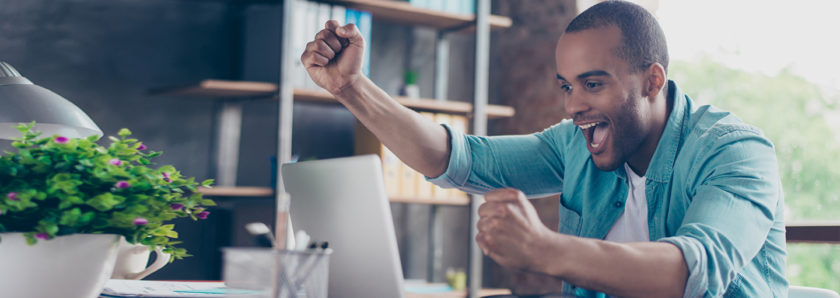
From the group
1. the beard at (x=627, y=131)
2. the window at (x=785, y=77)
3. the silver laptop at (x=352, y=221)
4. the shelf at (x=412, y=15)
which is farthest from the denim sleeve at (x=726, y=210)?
the window at (x=785, y=77)

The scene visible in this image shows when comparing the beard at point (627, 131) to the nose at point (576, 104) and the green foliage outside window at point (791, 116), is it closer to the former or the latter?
the nose at point (576, 104)

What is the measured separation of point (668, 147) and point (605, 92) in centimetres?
15

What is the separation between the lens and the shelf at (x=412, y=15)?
2.96 metres

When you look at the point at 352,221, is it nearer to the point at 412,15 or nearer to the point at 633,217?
the point at 633,217

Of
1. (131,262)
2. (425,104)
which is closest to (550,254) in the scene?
(131,262)

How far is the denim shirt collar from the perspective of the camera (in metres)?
1.41

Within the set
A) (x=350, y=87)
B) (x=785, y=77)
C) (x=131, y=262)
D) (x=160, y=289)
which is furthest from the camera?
(x=785, y=77)

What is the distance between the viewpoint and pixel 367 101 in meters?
1.49

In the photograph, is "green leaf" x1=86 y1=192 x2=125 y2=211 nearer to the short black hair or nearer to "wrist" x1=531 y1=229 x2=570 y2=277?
"wrist" x1=531 y1=229 x2=570 y2=277

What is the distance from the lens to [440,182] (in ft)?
5.53

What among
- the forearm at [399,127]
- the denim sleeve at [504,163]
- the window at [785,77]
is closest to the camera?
the forearm at [399,127]

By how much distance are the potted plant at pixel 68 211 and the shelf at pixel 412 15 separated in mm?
1960

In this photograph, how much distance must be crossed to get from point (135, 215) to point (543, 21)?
271 centimetres

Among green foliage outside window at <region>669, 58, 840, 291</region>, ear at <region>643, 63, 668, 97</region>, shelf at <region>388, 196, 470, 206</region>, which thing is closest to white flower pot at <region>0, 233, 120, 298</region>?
ear at <region>643, 63, 668, 97</region>
